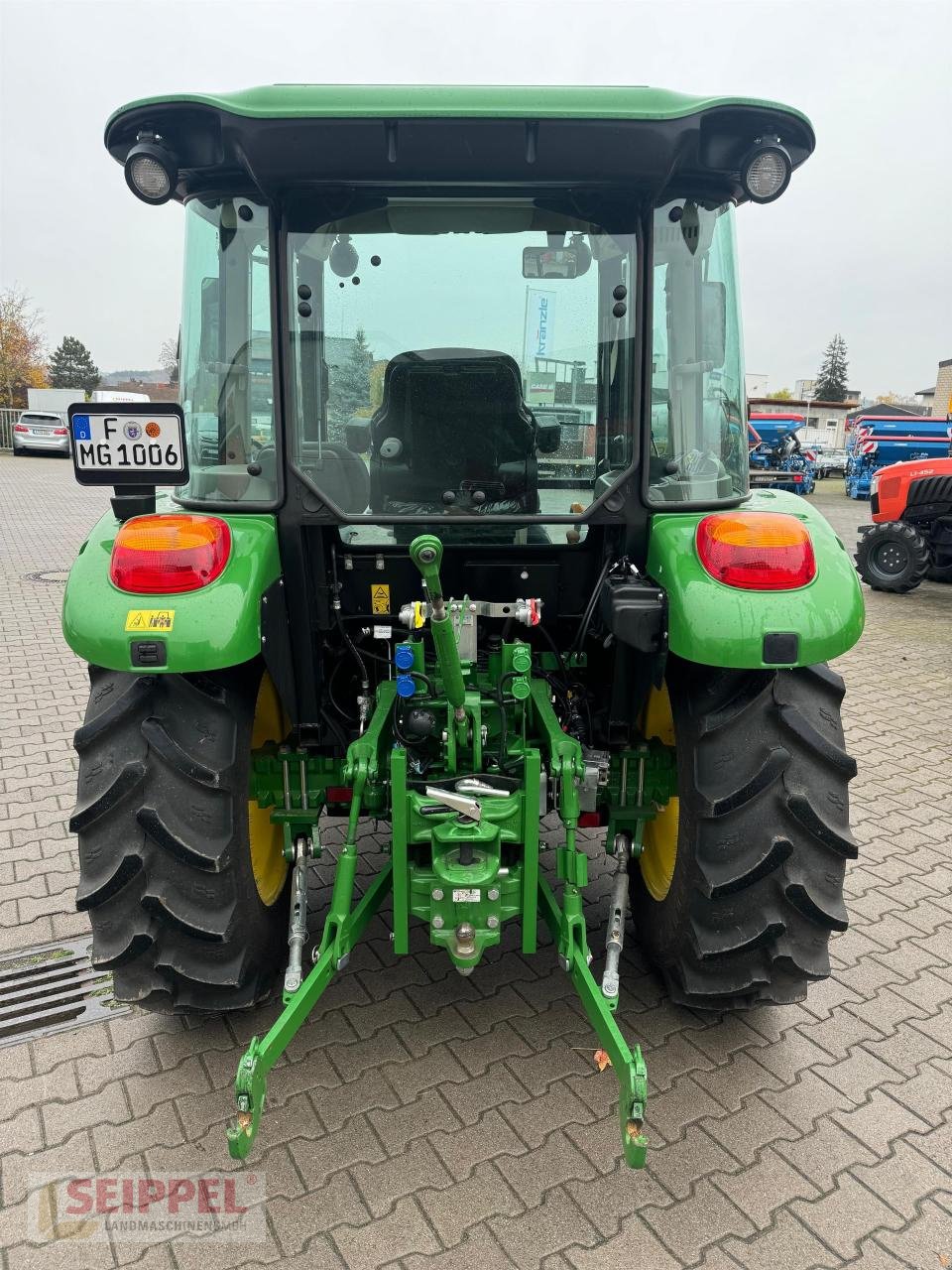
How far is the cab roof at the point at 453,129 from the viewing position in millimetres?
2057

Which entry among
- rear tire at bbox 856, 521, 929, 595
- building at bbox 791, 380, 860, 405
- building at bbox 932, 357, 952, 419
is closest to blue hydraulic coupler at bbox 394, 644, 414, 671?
rear tire at bbox 856, 521, 929, 595

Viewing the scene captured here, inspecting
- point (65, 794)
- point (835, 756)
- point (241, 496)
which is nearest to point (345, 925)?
point (241, 496)

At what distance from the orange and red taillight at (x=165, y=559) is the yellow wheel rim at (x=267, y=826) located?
0.55 meters

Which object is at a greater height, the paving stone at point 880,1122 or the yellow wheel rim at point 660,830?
the yellow wheel rim at point 660,830

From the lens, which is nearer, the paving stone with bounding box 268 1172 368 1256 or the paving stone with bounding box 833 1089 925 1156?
the paving stone with bounding box 268 1172 368 1256

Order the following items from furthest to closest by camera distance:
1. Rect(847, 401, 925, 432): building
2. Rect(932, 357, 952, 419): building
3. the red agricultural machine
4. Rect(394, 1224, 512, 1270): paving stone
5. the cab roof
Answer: Rect(932, 357, 952, 419): building
Rect(847, 401, 925, 432): building
the red agricultural machine
the cab roof
Rect(394, 1224, 512, 1270): paving stone

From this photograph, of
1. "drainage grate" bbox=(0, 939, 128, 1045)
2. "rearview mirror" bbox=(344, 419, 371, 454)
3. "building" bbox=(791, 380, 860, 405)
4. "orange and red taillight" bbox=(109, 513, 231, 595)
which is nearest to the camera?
"orange and red taillight" bbox=(109, 513, 231, 595)

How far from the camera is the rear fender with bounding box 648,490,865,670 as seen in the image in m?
2.24

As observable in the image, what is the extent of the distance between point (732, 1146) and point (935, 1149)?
51 cm

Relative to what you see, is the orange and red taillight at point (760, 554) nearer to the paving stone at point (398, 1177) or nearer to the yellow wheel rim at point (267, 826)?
the yellow wheel rim at point (267, 826)

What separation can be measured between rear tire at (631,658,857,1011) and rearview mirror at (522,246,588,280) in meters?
1.10

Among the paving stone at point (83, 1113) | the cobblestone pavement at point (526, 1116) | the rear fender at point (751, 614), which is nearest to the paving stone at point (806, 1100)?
the cobblestone pavement at point (526, 1116)

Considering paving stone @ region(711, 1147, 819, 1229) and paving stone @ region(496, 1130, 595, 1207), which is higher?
paving stone @ region(496, 1130, 595, 1207)

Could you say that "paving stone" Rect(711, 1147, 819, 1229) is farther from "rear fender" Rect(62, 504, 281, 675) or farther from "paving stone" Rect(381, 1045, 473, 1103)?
"rear fender" Rect(62, 504, 281, 675)
